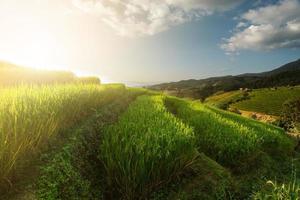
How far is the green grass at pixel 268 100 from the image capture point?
80.5 m

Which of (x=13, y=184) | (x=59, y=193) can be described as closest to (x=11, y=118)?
(x=13, y=184)

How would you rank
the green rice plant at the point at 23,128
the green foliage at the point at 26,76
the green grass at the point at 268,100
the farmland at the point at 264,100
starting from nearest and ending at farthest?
the green rice plant at the point at 23,128, the green foliage at the point at 26,76, the green grass at the point at 268,100, the farmland at the point at 264,100

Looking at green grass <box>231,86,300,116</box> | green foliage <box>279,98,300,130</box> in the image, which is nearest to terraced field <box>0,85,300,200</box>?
green foliage <box>279,98,300,130</box>

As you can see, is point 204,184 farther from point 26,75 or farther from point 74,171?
point 26,75

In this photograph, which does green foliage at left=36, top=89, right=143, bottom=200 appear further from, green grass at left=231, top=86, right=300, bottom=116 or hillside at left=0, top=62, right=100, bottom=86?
green grass at left=231, top=86, right=300, bottom=116

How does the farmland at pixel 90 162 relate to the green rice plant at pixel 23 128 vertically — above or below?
below

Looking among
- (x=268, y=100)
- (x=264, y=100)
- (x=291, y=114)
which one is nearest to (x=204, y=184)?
(x=291, y=114)

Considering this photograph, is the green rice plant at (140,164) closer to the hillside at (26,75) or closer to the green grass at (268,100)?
the hillside at (26,75)

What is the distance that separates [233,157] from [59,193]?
5.52 meters

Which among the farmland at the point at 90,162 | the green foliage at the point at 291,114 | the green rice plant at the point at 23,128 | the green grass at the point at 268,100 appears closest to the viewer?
the green rice plant at the point at 23,128

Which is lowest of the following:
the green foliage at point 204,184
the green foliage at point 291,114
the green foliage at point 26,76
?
the green foliage at point 291,114

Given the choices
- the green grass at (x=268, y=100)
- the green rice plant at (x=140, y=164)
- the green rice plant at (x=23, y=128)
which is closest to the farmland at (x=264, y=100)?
the green grass at (x=268, y=100)

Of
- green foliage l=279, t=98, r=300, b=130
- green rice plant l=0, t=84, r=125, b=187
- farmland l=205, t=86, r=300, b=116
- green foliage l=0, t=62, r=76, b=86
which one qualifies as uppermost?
green foliage l=0, t=62, r=76, b=86

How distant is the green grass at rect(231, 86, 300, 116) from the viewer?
80.5m
